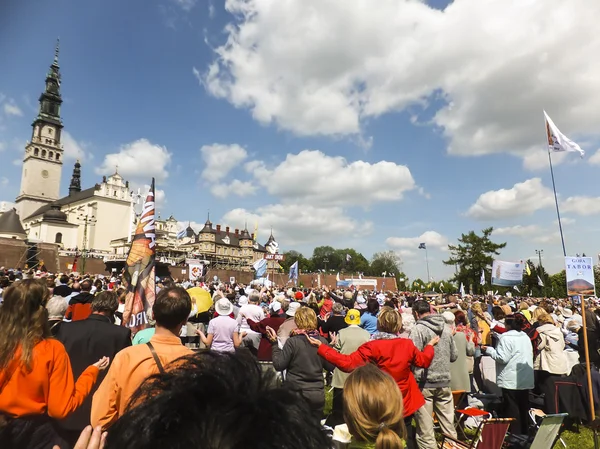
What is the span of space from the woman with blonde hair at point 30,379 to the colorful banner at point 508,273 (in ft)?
85.1

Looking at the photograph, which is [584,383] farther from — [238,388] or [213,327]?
[238,388]

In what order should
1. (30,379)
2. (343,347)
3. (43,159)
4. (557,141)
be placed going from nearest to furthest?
(30,379) → (343,347) → (557,141) → (43,159)

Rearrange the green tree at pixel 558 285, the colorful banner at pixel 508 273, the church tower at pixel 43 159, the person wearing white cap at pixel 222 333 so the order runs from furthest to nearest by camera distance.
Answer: the church tower at pixel 43 159 < the green tree at pixel 558 285 < the colorful banner at pixel 508 273 < the person wearing white cap at pixel 222 333

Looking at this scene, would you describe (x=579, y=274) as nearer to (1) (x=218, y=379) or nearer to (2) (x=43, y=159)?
(1) (x=218, y=379)

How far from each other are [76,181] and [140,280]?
121501mm

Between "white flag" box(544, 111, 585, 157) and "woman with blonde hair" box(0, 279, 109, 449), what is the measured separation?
1155 centimetres

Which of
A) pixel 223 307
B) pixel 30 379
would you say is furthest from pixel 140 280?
pixel 30 379

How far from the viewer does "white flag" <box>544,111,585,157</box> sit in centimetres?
1007

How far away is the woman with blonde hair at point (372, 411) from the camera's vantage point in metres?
2.50

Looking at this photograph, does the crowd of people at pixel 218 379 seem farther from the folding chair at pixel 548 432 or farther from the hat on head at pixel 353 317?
the folding chair at pixel 548 432

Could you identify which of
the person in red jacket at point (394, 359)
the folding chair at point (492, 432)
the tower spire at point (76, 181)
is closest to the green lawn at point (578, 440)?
the folding chair at point (492, 432)

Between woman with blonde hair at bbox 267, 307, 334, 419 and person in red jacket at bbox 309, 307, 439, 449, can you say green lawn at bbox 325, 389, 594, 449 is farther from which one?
woman with blonde hair at bbox 267, 307, 334, 419

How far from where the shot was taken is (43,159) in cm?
9669

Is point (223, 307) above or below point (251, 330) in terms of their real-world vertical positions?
above
